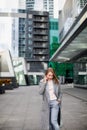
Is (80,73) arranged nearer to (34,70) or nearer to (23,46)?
(34,70)

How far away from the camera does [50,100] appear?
7871mm

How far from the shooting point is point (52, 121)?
7.82 metres

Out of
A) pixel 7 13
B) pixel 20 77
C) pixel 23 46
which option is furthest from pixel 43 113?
pixel 7 13

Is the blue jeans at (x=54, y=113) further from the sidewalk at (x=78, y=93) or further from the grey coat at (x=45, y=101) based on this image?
the sidewalk at (x=78, y=93)

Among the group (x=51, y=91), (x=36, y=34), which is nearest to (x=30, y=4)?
(x=36, y=34)

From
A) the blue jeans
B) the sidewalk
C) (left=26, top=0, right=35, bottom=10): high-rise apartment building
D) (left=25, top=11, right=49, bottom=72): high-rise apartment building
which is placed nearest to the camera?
the blue jeans

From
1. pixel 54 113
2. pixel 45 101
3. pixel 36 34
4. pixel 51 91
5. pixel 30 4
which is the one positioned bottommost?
pixel 54 113

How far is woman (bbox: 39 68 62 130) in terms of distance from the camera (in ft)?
25.7

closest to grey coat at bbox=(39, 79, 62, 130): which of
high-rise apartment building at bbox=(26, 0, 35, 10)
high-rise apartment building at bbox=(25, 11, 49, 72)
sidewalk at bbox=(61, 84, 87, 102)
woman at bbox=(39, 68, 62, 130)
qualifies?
woman at bbox=(39, 68, 62, 130)

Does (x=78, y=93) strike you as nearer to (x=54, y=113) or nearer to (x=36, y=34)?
(x=54, y=113)

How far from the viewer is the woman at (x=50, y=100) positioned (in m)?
7.83

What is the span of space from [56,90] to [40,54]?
10778 cm

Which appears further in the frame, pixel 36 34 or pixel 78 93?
pixel 36 34

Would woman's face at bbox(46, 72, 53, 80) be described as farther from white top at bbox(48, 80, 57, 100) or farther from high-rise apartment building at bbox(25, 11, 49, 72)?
high-rise apartment building at bbox(25, 11, 49, 72)
